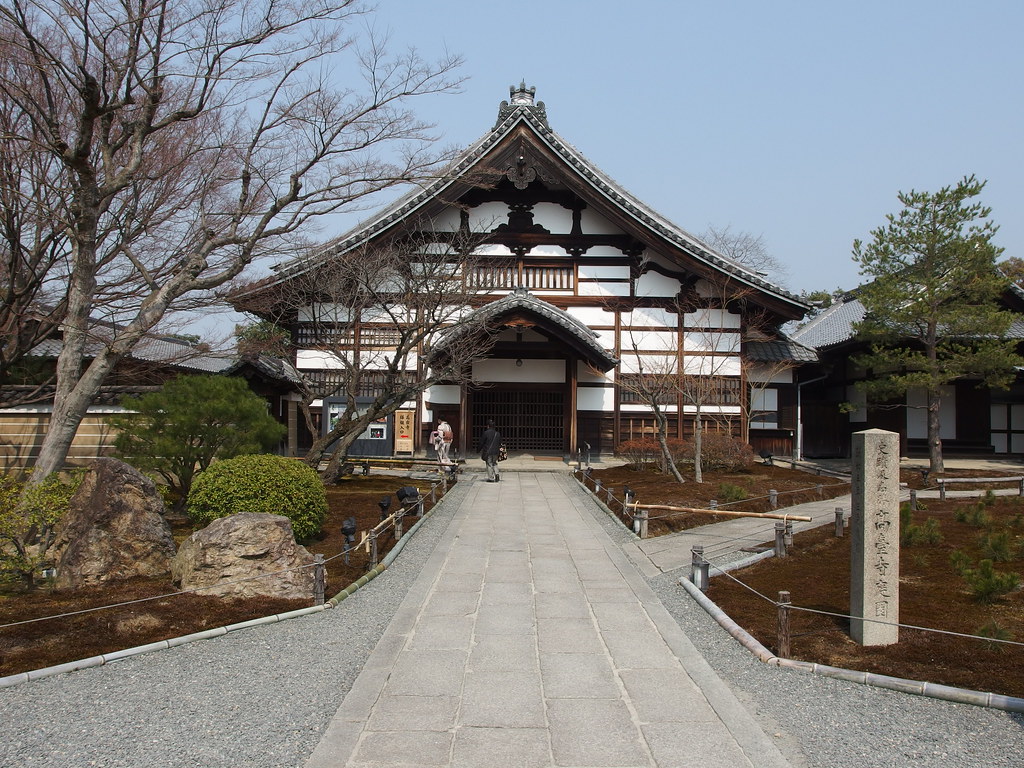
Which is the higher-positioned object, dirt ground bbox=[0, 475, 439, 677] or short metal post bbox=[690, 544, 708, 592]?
short metal post bbox=[690, 544, 708, 592]

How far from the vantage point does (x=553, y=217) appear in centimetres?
2239

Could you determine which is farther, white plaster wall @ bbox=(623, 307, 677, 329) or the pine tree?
white plaster wall @ bbox=(623, 307, 677, 329)

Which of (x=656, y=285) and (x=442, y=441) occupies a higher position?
(x=656, y=285)

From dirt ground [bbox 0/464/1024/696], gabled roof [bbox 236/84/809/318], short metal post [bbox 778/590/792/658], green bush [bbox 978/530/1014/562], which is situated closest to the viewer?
dirt ground [bbox 0/464/1024/696]

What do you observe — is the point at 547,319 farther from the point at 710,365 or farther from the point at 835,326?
the point at 835,326

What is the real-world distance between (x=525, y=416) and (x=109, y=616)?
16.3 metres

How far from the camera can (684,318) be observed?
2217 cm

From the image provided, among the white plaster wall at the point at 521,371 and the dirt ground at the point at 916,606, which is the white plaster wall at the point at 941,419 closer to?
the dirt ground at the point at 916,606

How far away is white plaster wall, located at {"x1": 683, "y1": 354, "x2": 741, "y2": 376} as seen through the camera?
21.9m

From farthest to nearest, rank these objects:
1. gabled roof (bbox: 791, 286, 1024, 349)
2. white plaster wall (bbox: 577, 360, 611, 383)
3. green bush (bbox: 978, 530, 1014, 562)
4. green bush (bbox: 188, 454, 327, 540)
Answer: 1. gabled roof (bbox: 791, 286, 1024, 349)
2. white plaster wall (bbox: 577, 360, 611, 383)
3. green bush (bbox: 188, 454, 327, 540)
4. green bush (bbox: 978, 530, 1014, 562)

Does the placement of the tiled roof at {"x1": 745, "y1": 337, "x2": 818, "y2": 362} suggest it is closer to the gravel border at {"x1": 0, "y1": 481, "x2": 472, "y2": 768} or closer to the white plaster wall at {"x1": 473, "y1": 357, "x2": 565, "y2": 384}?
the white plaster wall at {"x1": 473, "y1": 357, "x2": 565, "y2": 384}

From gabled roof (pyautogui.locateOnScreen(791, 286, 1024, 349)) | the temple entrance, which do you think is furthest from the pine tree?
the temple entrance

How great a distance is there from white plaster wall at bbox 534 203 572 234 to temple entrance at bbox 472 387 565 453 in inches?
199

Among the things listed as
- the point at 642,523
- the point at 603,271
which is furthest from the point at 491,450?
the point at 603,271
